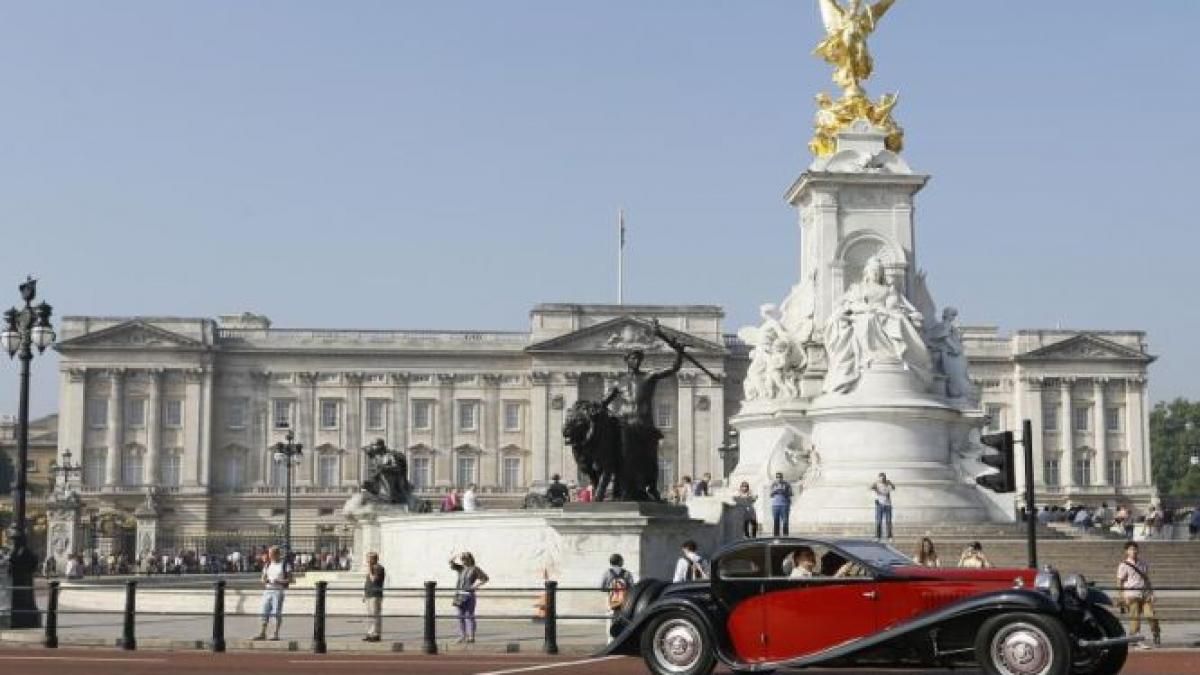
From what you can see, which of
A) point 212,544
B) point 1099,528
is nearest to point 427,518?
point 1099,528

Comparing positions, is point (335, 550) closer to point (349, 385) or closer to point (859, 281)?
point (349, 385)

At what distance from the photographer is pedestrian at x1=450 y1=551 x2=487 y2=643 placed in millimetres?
20297

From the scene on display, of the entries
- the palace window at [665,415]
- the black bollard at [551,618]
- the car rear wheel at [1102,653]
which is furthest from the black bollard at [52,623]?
the palace window at [665,415]

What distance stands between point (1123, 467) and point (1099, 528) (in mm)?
64982

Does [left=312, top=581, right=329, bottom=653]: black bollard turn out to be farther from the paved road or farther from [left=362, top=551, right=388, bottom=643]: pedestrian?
[left=362, top=551, right=388, bottom=643]: pedestrian

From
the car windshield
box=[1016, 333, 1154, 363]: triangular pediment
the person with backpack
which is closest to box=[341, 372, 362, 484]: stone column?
box=[1016, 333, 1154, 363]: triangular pediment

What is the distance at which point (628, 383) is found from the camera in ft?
82.9

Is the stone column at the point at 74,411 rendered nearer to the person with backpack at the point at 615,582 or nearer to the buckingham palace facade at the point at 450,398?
the buckingham palace facade at the point at 450,398

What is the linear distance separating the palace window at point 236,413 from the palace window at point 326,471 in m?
5.50

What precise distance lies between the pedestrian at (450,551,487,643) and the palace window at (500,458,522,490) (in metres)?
81.9

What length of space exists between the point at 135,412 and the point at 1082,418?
5928 centimetres

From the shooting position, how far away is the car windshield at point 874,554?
14578 millimetres

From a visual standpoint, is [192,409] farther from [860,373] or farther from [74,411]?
[860,373]

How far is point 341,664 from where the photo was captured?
58.4 ft
